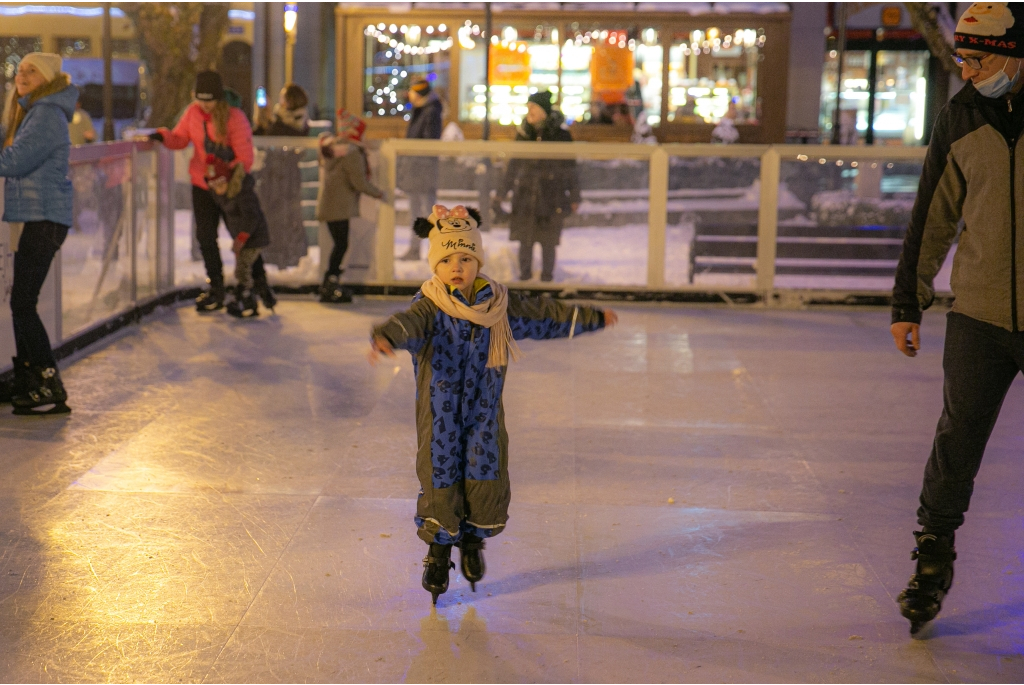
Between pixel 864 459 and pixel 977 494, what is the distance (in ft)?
2.25

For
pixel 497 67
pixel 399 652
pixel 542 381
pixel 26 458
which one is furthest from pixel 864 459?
pixel 497 67

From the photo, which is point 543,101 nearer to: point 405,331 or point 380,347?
point 405,331

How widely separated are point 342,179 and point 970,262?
23.9 feet

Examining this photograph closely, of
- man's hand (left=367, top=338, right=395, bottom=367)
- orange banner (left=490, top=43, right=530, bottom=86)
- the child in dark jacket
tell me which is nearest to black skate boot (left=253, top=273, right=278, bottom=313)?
the child in dark jacket

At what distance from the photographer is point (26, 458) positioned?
5875mm

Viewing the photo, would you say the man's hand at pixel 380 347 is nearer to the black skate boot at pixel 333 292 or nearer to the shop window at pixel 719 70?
the black skate boot at pixel 333 292

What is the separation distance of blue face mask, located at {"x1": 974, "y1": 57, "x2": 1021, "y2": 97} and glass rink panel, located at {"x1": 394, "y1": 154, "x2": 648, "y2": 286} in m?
7.18

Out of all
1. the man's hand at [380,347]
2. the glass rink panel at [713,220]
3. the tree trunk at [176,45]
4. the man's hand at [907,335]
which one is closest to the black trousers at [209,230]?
the glass rink panel at [713,220]

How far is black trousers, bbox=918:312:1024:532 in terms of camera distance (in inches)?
152

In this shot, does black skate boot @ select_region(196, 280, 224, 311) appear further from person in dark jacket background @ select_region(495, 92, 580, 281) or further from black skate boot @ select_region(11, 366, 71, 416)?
black skate boot @ select_region(11, 366, 71, 416)

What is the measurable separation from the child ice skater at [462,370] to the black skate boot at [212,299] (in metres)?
6.27

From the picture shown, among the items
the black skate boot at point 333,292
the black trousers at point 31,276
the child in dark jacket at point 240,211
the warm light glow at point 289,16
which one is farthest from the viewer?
the warm light glow at point 289,16

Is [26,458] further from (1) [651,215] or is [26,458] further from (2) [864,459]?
(1) [651,215]

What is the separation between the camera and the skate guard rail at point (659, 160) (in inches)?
430
